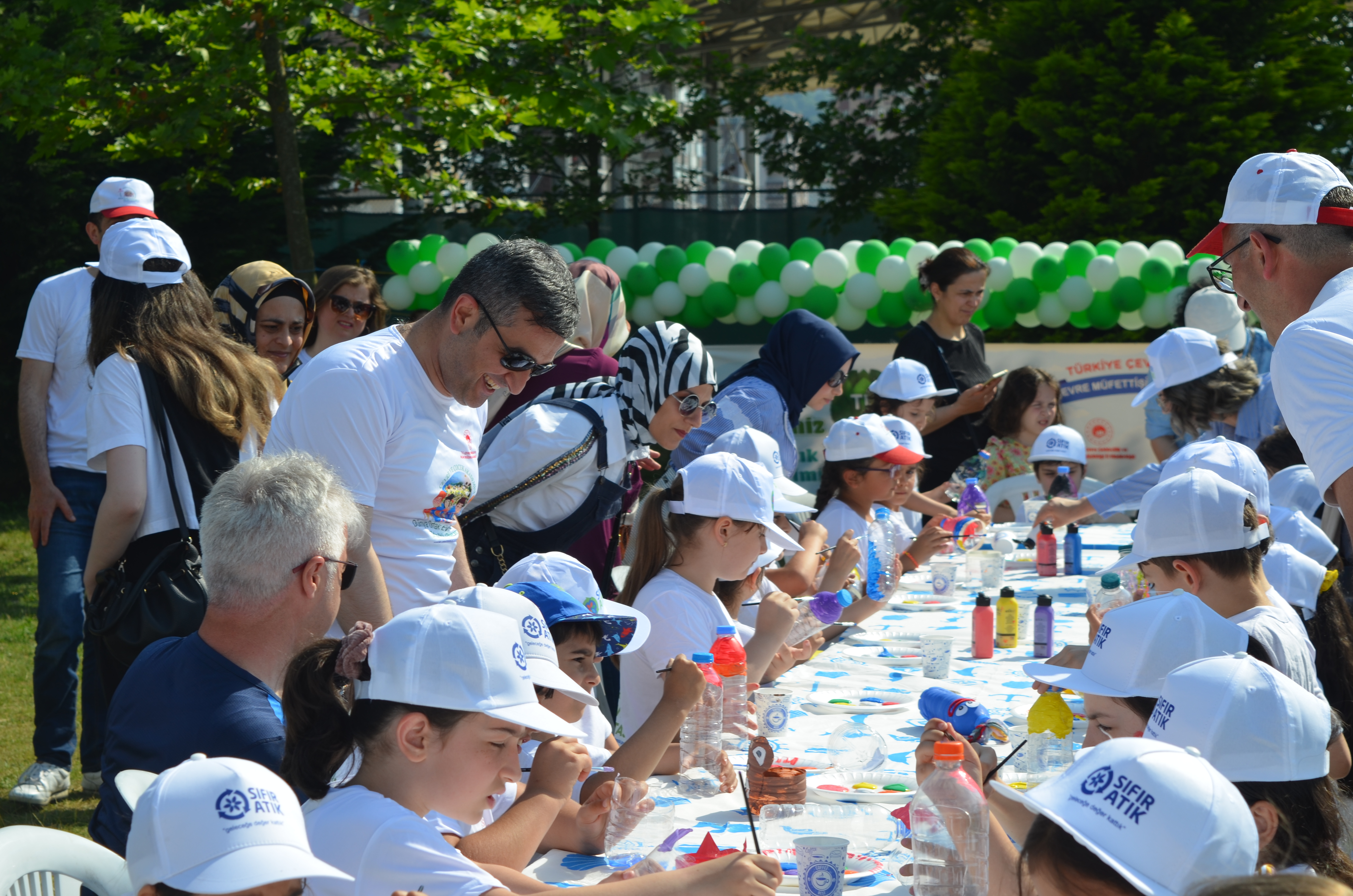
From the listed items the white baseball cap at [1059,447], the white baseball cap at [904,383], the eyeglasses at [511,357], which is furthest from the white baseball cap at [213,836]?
the white baseball cap at [1059,447]

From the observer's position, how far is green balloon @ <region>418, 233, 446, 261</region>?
29.5ft

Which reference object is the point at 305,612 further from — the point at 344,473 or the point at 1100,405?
the point at 1100,405

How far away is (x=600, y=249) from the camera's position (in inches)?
372

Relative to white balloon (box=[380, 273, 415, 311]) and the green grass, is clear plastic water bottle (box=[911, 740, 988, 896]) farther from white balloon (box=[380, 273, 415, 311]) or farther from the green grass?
white balloon (box=[380, 273, 415, 311])

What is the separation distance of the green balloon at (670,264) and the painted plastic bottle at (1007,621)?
5.69 m

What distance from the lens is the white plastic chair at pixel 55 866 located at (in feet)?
5.63

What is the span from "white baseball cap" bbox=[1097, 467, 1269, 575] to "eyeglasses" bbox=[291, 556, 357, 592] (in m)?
1.72

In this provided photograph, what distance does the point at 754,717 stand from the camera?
2.90 metres

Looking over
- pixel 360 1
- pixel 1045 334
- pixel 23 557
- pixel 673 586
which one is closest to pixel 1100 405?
pixel 1045 334

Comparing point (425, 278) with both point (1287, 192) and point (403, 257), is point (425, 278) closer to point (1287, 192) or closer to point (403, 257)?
point (403, 257)

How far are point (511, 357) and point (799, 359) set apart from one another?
2555 millimetres

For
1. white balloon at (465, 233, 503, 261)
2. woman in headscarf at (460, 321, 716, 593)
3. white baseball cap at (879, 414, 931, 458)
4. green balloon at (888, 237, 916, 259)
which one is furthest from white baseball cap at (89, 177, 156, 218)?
green balloon at (888, 237, 916, 259)

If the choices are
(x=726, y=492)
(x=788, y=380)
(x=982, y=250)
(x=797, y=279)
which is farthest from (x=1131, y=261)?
(x=726, y=492)

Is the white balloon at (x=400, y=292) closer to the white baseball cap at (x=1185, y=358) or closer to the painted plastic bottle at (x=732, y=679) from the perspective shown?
the white baseball cap at (x=1185, y=358)
